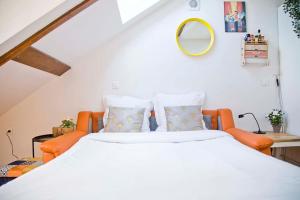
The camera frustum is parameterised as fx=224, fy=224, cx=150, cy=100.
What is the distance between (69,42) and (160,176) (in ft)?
5.63

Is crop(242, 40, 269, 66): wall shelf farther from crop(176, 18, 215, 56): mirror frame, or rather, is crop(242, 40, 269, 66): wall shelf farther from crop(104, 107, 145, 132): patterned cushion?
crop(104, 107, 145, 132): patterned cushion

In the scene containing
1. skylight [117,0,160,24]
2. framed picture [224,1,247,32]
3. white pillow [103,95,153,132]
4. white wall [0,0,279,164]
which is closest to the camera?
white pillow [103,95,153,132]

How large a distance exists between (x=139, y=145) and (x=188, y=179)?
0.84 m

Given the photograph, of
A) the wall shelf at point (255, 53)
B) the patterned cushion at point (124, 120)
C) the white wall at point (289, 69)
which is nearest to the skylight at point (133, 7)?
the patterned cushion at point (124, 120)

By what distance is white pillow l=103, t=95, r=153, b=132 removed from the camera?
2561mm

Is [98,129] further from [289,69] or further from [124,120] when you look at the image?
[289,69]

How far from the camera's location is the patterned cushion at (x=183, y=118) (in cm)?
236

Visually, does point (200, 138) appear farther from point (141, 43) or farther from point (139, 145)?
point (141, 43)

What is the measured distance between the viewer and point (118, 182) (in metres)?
1.05

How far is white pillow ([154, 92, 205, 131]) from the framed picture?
1.03 meters

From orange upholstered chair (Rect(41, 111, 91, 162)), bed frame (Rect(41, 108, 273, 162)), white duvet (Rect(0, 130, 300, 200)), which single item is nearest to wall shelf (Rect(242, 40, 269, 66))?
bed frame (Rect(41, 108, 273, 162))

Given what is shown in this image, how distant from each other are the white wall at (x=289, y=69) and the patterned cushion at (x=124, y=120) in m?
1.83

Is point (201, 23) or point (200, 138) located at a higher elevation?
point (201, 23)

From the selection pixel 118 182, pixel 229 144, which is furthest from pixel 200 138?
pixel 118 182
